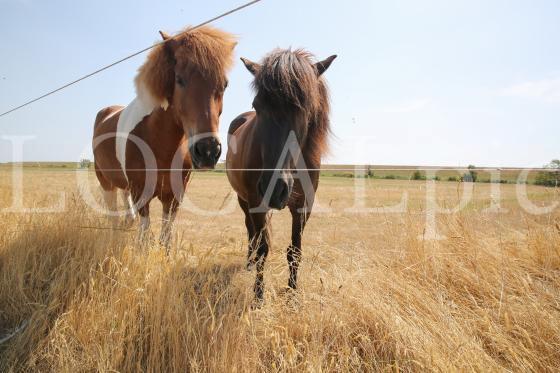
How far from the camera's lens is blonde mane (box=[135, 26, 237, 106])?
283 centimetres

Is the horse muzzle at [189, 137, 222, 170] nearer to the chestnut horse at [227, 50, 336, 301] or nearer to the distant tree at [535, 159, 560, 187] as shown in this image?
the chestnut horse at [227, 50, 336, 301]

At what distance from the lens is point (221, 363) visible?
1.54 metres

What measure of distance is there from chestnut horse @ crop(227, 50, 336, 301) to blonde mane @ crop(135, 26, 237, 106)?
1.13ft

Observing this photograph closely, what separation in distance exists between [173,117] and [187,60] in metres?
0.66

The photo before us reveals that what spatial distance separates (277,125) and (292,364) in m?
1.73

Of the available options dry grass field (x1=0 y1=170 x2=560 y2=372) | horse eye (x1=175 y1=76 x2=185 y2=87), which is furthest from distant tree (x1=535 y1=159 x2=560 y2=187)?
horse eye (x1=175 y1=76 x2=185 y2=87)

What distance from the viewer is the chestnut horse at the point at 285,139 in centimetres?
239

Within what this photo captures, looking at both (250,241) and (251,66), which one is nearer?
(250,241)

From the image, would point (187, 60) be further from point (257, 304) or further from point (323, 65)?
point (257, 304)

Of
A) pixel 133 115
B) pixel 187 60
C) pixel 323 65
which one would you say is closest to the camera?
pixel 187 60

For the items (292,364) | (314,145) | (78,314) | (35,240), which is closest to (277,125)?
(314,145)

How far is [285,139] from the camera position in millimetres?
2477

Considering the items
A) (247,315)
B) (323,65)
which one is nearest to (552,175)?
(323,65)

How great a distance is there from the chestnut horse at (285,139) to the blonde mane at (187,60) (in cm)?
35
